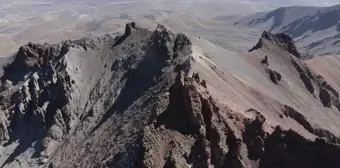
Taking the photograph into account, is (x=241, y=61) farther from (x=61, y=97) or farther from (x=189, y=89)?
(x=189, y=89)

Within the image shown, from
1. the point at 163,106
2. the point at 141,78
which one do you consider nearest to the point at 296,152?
the point at 163,106

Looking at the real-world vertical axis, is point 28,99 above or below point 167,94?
below

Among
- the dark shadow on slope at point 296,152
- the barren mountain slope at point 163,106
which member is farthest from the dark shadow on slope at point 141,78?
the dark shadow on slope at point 296,152

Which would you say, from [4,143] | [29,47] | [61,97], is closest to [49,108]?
[61,97]

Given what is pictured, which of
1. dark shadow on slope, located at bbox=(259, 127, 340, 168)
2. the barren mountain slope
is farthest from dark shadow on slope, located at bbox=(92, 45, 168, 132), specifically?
dark shadow on slope, located at bbox=(259, 127, 340, 168)

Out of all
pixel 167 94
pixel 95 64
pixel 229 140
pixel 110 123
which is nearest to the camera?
pixel 229 140

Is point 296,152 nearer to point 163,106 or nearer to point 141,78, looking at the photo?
point 163,106

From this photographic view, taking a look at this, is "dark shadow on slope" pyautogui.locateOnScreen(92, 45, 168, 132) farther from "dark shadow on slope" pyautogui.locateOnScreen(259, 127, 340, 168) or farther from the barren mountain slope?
"dark shadow on slope" pyautogui.locateOnScreen(259, 127, 340, 168)
